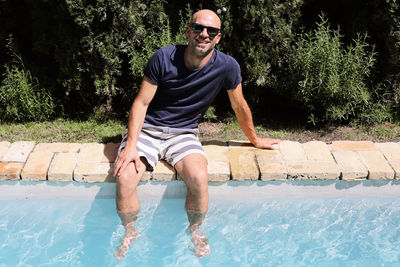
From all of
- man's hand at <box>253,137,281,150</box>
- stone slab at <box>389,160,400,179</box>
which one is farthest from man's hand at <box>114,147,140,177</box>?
stone slab at <box>389,160,400,179</box>

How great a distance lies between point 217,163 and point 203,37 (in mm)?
1097

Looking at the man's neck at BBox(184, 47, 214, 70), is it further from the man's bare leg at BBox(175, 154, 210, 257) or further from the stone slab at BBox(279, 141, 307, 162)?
the stone slab at BBox(279, 141, 307, 162)

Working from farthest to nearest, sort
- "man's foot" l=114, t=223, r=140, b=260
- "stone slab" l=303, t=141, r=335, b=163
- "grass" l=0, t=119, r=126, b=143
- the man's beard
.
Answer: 1. "grass" l=0, t=119, r=126, b=143
2. "stone slab" l=303, t=141, r=335, b=163
3. the man's beard
4. "man's foot" l=114, t=223, r=140, b=260

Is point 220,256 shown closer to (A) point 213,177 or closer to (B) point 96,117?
(A) point 213,177

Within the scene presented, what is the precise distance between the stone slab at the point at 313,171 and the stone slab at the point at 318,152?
118 millimetres

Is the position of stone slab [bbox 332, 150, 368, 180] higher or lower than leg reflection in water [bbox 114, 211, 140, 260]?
higher

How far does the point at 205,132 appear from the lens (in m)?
4.84

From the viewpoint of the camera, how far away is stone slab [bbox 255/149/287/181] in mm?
3768

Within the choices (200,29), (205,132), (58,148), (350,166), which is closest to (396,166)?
(350,166)

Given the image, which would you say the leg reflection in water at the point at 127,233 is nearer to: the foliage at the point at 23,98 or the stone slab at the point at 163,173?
the stone slab at the point at 163,173

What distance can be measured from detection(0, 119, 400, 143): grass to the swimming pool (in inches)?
34.5

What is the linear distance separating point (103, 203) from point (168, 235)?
2.09 ft

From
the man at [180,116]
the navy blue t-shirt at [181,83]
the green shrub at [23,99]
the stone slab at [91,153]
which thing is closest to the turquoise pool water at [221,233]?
the man at [180,116]

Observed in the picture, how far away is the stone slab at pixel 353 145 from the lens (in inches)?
164
